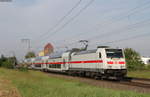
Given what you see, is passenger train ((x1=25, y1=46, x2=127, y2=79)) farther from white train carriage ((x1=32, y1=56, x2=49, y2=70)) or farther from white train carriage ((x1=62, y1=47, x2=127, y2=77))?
white train carriage ((x1=32, y1=56, x2=49, y2=70))

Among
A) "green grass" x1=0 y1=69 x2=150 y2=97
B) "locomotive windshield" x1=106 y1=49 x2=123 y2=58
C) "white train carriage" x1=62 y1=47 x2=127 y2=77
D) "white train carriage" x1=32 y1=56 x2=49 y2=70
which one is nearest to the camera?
"green grass" x1=0 y1=69 x2=150 y2=97

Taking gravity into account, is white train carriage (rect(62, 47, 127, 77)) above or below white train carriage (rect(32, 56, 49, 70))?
below

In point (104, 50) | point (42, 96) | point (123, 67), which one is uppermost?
point (104, 50)

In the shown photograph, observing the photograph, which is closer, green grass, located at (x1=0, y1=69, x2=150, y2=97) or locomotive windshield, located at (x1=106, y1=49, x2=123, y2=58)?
green grass, located at (x1=0, y1=69, x2=150, y2=97)

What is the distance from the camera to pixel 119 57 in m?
24.2

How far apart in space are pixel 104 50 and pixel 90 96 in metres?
A: 13.7

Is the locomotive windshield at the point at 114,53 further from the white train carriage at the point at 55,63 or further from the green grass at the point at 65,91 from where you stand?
→ the white train carriage at the point at 55,63

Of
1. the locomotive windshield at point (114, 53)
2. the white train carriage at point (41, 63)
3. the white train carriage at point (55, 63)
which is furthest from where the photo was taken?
the white train carriage at point (41, 63)

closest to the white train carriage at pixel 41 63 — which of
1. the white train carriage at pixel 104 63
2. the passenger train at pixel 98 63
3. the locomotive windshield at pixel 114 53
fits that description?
the passenger train at pixel 98 63

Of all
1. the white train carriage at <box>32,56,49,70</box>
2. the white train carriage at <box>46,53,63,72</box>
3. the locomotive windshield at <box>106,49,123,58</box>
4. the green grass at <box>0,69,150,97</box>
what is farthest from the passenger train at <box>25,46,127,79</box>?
the white train carriage at <box>32,56,49,70</box>

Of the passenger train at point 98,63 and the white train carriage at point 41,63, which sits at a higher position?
the white train carriage at point 41,63

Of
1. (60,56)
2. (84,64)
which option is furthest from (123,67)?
(60,56)

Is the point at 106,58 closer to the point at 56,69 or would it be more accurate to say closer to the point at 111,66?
the point at 111,66

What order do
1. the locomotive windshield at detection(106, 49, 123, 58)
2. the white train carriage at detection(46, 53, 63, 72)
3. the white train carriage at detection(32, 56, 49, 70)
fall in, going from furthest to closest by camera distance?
the white train carriage at detection(32, 56, 49, 70) → the white train carriage at detection(46, 53, 63, 72) → the locomotive windshield at detection(106, 49, 123, 58)
